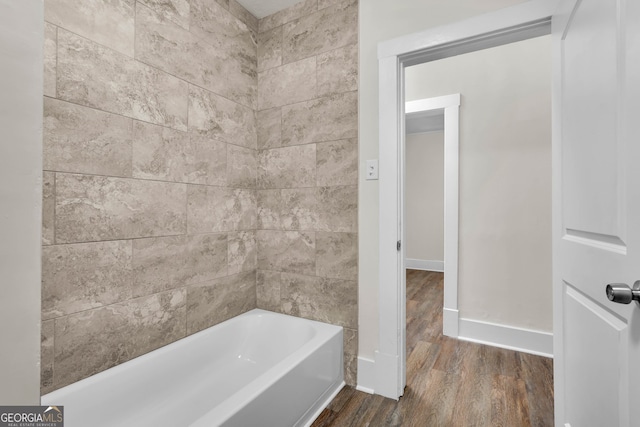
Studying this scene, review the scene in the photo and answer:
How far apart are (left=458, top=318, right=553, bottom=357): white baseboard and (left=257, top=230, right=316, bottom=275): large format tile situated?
146 centimetres

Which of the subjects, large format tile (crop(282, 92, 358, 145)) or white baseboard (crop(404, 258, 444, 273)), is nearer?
large format tile (crop(282, 92, 358, 145))

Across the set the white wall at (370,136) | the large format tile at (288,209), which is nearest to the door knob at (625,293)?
the white wall at (370,136)

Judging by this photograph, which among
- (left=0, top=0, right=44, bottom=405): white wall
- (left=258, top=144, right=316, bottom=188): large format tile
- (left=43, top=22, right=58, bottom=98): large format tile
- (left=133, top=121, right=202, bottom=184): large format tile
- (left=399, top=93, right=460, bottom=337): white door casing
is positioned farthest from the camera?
(left=399, top=93, right=460, bottom=337): white door casing

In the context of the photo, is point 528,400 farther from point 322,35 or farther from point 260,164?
point 322,35

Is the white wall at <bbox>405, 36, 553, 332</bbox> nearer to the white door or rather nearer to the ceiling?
the white door

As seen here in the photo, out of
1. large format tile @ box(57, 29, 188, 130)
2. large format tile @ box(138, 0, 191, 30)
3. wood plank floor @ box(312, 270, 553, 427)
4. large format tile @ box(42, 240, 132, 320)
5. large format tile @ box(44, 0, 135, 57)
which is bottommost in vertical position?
wood plank floor @ box(312, 270, 553, 427)

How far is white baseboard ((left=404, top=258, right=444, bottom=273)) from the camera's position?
16.7 feet

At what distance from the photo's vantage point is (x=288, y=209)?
2117 millimetres

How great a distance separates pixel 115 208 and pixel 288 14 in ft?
5.53

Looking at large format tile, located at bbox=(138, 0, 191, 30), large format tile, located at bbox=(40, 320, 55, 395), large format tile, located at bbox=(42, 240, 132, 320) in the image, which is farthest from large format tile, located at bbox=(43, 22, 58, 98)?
large format tile, located at bbox=(40, 320, 55, 395)

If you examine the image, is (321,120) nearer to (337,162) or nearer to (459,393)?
(337,162)

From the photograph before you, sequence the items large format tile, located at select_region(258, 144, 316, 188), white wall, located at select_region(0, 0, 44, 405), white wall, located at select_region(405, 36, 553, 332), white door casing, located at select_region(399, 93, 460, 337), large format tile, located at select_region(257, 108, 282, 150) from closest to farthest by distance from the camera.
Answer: white wall, located at select_region(0, 0, 44, 405) → large format tile, located at select_region(258, 144, 316, 188) → large format tile, located at select_region(257, 108, 282, 150) → white wall, located at select_region(405, 36, 553, 332) → white door casing, located at select_region(399, 93, 460, 337)

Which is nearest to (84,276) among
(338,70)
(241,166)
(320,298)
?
(241,166)

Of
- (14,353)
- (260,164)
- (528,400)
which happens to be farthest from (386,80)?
(528,400)
